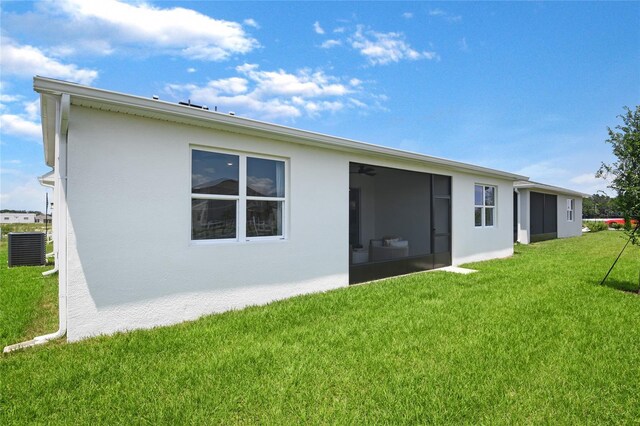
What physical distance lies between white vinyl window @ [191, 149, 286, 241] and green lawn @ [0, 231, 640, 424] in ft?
4.36

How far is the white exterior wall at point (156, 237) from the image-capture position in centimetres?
416

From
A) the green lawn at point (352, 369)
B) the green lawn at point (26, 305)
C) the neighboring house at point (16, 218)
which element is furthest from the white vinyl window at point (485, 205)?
the neighboring house at point (16, 218)

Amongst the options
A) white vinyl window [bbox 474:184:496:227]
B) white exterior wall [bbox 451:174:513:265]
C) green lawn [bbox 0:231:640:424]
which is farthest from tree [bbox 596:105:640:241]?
white vinyl window [bbox 474:184:496:227]

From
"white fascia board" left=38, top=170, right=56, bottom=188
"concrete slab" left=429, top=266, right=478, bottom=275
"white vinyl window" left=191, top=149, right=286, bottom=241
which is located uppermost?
"white fascia board" left=38, top=170, right=56, bottom=188

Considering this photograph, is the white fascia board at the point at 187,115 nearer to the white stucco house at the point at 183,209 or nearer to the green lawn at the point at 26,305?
the white stucco house at the point at 183,209

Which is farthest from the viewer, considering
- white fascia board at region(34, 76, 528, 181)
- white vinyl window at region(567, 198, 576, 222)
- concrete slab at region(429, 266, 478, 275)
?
white vinyl window at region(567, 198, 576, 222)

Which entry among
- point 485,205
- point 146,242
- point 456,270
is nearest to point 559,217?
point 485,205

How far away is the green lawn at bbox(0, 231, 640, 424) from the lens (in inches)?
102

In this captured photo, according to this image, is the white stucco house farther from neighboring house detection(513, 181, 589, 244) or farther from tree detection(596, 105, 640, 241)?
neighboring house detection(513, 181, 589, 244)

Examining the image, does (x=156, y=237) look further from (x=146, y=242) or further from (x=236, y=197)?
(x=236, y=197)

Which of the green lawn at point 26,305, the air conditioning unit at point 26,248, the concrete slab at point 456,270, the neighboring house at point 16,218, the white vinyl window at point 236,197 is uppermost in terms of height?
the white vinyl window at point 236,197

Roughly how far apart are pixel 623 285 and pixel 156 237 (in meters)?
9.12

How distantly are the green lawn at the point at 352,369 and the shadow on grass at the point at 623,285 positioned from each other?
5.69ft

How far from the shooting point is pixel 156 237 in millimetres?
4645
